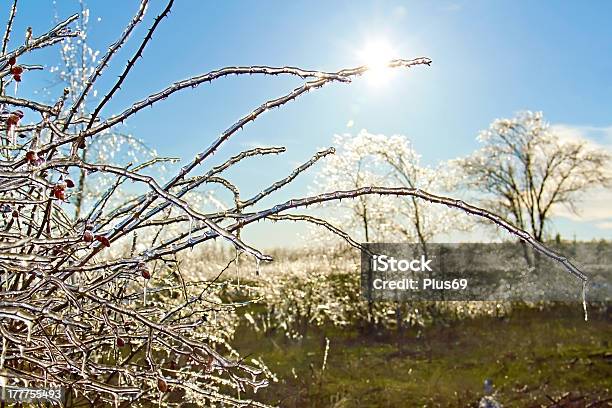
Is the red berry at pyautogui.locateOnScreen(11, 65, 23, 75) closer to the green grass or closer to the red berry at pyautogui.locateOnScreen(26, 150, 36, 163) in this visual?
the red berry at pyautogui.locateOnScreen(26, 150, 36, 163)

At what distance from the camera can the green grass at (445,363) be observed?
6195 millimetres

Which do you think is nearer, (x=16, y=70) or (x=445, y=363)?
(x=16, y=70)

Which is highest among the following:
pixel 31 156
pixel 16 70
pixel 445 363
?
pixel 16 70

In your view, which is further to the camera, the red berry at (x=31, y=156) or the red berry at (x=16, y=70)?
the red berry at (x=16, y=70)

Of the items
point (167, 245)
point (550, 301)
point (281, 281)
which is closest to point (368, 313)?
point (281, 281)

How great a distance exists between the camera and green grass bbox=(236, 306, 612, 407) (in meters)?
6.20

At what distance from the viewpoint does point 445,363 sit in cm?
842

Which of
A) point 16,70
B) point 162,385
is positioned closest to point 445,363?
point 162,385

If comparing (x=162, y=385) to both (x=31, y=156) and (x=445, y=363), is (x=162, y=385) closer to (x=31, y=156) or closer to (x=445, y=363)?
(x=31, y=156)

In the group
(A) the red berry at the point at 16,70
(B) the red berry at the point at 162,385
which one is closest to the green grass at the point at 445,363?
(B) the red berry at the point at 162,385

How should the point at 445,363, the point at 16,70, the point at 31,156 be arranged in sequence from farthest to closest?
the point at 445,363 → the point at 16,70 → the point at 31,156

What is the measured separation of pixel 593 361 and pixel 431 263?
4.56 m

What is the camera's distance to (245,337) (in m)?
9.72

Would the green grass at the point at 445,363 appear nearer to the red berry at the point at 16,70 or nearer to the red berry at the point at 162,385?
the red berry at the point at 162,385
